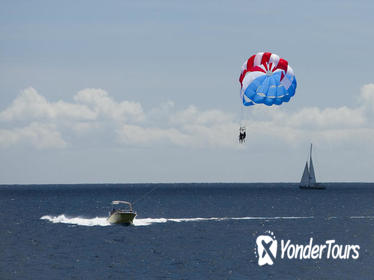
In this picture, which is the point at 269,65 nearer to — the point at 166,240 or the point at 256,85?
the point at 256,85

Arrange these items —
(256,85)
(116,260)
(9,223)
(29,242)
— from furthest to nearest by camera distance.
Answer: (9,223)
(29,242)
(116,260)
(256,85)

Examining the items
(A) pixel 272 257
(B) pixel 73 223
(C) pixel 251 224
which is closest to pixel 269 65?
(A) pixel 272 257

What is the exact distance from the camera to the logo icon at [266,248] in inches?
2654

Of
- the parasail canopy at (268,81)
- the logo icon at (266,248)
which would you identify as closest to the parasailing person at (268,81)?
the parasail canopy at (268,81)

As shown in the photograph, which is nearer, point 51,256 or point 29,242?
point 51,256

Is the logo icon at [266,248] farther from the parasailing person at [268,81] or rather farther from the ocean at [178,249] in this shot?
the parasailing person at [268,81]

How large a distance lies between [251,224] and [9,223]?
41361mm

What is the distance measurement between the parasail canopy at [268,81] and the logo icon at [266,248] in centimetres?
1463

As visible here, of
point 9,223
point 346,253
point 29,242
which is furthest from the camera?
point 9,223

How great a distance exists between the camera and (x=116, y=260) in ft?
231

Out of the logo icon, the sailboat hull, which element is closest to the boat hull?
the sailboat hull

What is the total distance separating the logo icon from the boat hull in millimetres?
18584

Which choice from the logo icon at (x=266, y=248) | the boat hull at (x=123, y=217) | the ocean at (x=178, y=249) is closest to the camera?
the ocean at (x=178, y=249)

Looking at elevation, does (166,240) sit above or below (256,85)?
below
